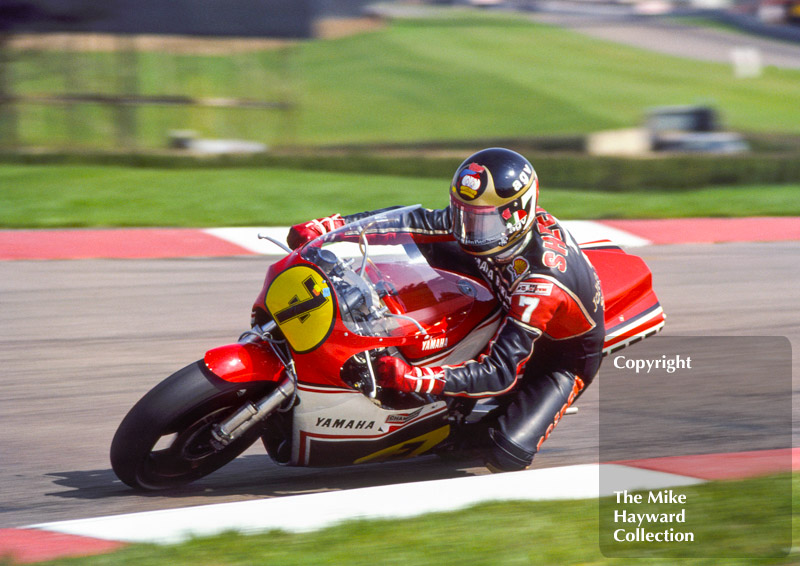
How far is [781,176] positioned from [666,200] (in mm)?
2972

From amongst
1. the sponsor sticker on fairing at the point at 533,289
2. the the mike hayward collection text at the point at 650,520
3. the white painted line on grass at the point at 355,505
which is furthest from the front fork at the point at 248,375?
the the mike hayward collection text at the point at 650,520

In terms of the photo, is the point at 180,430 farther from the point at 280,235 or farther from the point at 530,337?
the point at 280,235

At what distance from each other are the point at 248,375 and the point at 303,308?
13.5 inches

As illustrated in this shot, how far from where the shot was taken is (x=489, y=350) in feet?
13.7

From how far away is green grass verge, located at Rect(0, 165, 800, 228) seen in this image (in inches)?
432

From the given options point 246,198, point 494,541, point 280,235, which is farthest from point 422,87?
point 494,541

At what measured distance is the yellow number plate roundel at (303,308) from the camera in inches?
153

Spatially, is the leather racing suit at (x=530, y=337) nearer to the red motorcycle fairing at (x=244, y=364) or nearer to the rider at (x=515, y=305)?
the rider at (x=515, y=305)

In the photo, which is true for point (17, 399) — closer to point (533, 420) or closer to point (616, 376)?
point (533, 420)

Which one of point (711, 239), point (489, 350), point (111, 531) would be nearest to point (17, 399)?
point (111, 531)

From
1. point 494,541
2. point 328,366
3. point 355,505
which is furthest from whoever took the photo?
point 328,366

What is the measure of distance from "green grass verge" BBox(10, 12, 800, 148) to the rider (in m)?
16.3

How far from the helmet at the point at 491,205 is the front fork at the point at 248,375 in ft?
2.96

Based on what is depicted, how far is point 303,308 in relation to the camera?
390 cm
